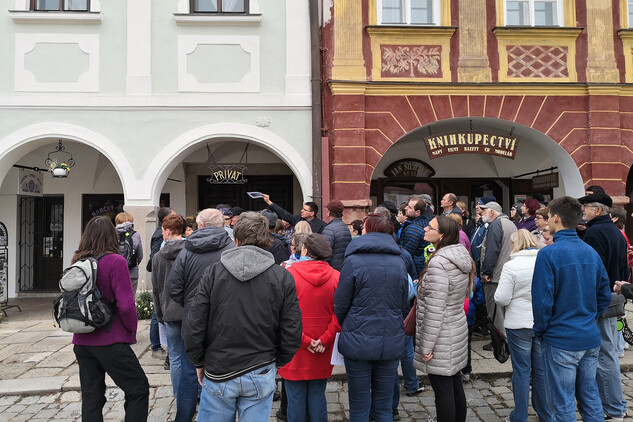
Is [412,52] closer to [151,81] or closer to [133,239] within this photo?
[151,81]

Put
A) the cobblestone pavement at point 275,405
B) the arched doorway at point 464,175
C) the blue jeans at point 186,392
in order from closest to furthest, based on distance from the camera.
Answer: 1. the blue jeans at point 186,392
2. the cobblestone pavement at point 275,405
3. the arched doorway at point 464,175

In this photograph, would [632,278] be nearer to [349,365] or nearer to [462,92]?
[462,92]

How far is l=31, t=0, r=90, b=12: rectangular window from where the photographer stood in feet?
26.0

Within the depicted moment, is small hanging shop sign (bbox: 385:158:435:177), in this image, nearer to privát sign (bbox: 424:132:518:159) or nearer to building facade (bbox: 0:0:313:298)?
privát sign (bbox: 424:132:518:159)

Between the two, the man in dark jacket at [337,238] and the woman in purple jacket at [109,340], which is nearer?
the woman in purple jacket at [109,340]

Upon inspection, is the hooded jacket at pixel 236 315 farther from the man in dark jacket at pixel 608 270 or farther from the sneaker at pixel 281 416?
the man in dark jacket at pixel 608 270

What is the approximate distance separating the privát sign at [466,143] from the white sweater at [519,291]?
4.34 meters

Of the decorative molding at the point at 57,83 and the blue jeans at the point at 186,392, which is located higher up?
the decorative molding at the point at 57,83

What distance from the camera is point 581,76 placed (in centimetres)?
801

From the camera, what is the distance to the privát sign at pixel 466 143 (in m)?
7.72

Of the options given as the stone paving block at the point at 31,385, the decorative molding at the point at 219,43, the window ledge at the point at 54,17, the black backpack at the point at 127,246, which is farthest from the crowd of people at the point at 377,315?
the window ledge at the point at 54,17

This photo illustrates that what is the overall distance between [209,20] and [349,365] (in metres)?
6.64

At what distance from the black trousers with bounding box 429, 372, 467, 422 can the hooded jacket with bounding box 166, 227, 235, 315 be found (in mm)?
1857

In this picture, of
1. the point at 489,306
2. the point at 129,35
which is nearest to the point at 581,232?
the point at 489,306
